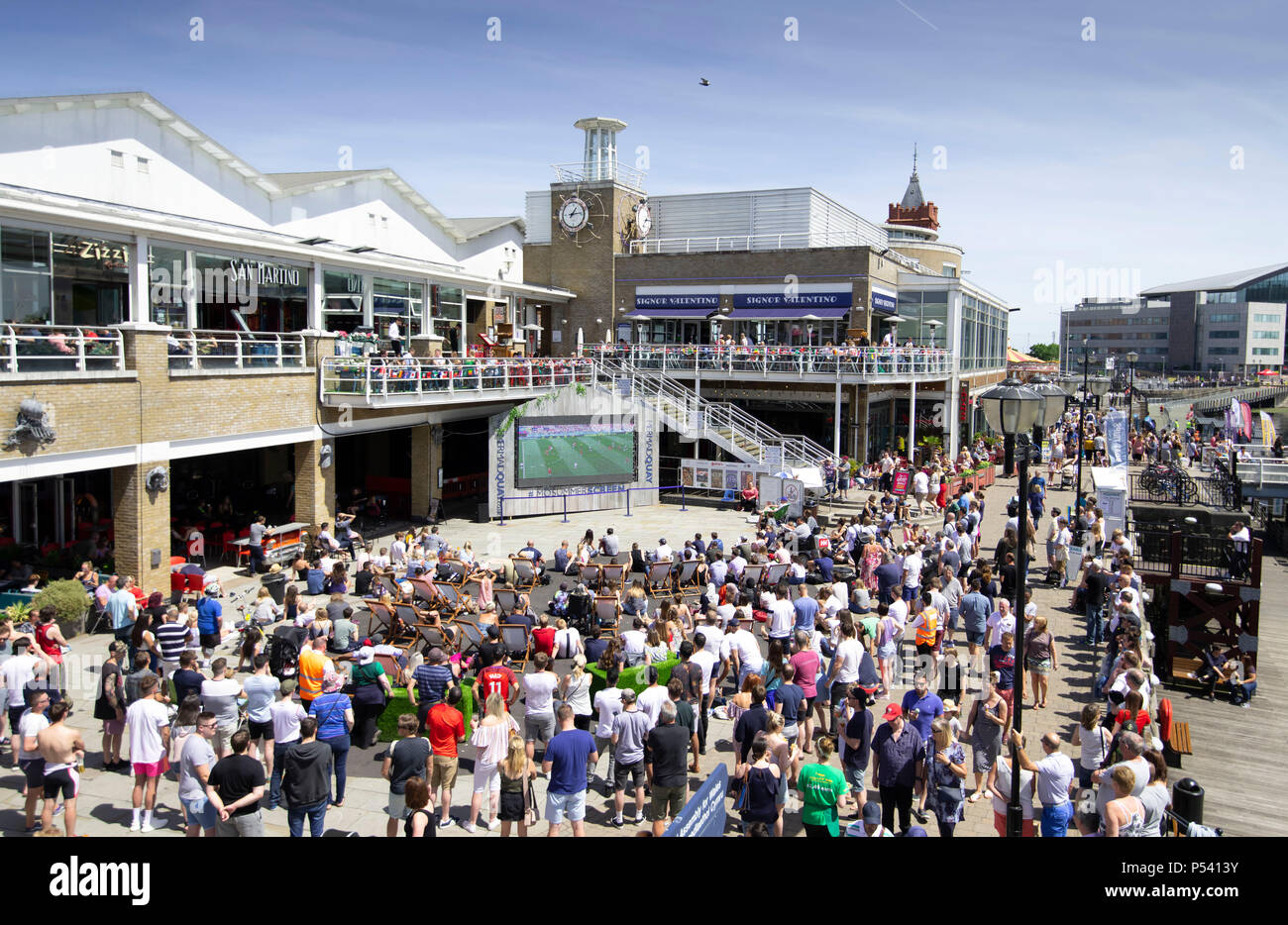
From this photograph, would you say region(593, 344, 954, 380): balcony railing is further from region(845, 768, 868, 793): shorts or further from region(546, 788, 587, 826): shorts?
region(546, 788, 587, 826): shorts

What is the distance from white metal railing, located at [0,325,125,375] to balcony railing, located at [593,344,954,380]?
19.1m

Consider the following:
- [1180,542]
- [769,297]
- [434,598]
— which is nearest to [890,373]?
[769,297]

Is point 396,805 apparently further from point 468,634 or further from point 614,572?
point 614,572

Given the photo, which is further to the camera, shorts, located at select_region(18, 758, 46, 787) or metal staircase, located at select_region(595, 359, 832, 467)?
metal staircase, located at select_region(595, 359, 832, 467)

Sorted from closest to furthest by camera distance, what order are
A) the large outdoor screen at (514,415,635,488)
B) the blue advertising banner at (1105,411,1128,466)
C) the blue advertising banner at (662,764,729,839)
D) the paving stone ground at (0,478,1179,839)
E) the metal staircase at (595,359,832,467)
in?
the blue advertising banner at (662,764,729,839), the paving stone ground at (0,478,1179,839), the large outdoor screen at (514,415,635,488), the metal staircase at (595,359,832,467), the blue advertising banner at (1105,411,1128,466)

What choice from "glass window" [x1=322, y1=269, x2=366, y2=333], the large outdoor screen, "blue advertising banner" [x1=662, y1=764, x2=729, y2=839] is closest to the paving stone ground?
"blue advertising banner" [x1=662, y1=764, x2=729, y2=839]

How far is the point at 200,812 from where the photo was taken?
25.9 ft

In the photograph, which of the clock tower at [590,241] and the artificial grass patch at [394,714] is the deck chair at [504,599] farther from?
the clock tower at [590,241]

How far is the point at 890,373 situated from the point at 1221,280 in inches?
5689

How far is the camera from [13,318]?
17297mm

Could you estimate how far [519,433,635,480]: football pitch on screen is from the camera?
1041 inches

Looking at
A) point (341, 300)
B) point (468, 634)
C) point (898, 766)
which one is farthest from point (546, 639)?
point (341, 300)

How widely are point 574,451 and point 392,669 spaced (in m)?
16.1
